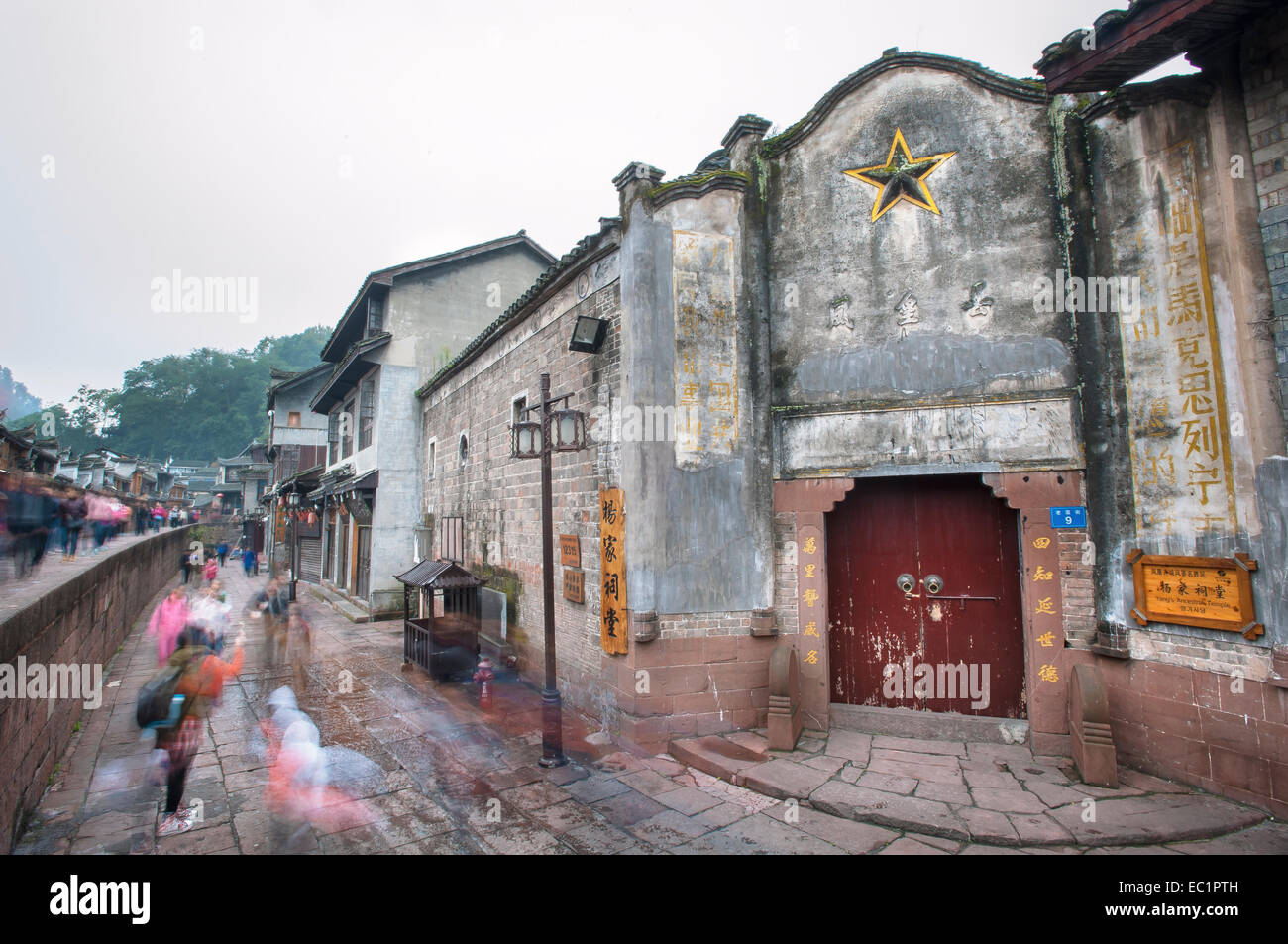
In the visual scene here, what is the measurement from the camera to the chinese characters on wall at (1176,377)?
545 centimetres

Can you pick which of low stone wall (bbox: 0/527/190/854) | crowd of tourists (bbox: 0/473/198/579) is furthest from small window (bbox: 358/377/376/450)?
low stone wall (bbox: 0/527/190/854)

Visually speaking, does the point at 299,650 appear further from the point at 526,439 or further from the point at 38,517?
the point at 526,439

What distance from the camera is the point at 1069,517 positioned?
20.5ft

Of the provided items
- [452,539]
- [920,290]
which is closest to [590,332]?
[920,290]

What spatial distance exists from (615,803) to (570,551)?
359 cm

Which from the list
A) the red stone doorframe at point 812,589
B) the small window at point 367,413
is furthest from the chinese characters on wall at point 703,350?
the small window at point 367,413

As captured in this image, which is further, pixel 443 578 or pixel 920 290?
pixel 443 578

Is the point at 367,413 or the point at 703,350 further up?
the point at 367,413

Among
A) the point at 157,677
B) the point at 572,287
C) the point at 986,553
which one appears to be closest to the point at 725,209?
the point at 572,287

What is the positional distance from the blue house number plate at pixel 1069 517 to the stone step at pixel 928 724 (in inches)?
85.0

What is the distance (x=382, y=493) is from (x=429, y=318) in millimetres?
5074

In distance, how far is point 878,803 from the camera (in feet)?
17.2

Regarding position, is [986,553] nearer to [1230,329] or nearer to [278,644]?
[1230,329]

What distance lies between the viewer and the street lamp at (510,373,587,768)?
655cm
